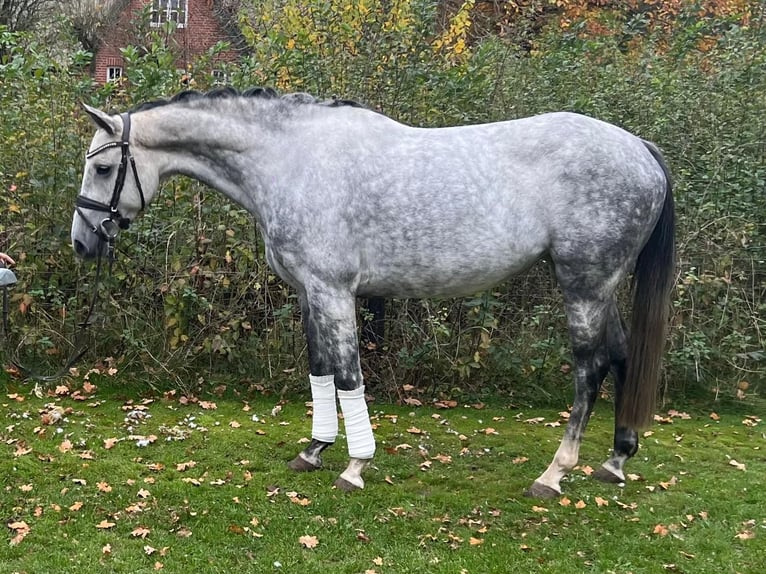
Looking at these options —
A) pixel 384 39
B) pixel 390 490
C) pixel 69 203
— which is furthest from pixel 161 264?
pixel 390 490

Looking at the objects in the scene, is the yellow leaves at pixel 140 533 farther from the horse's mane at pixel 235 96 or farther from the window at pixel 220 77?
the window at pixel 220 77

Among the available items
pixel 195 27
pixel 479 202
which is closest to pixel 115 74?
pixel 195 27

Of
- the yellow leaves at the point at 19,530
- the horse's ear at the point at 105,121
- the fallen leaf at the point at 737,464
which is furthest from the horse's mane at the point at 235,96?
the fallen leaf at the point at 737,464

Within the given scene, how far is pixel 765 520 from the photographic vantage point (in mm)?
3436

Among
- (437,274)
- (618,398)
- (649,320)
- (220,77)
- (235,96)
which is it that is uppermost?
(220,77)

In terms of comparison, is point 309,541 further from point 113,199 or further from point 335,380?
point 113,199

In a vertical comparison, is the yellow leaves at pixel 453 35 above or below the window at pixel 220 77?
above

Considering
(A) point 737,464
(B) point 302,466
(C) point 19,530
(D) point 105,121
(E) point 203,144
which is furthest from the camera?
(A) point 737,464

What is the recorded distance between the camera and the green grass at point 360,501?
2.98m

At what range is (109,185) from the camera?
3.35 metres

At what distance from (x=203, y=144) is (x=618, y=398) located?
2.62m

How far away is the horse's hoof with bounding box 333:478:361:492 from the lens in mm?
3604

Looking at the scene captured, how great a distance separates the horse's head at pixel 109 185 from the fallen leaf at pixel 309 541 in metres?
1.78

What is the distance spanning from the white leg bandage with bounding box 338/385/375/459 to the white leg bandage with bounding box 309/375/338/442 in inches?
7.3
